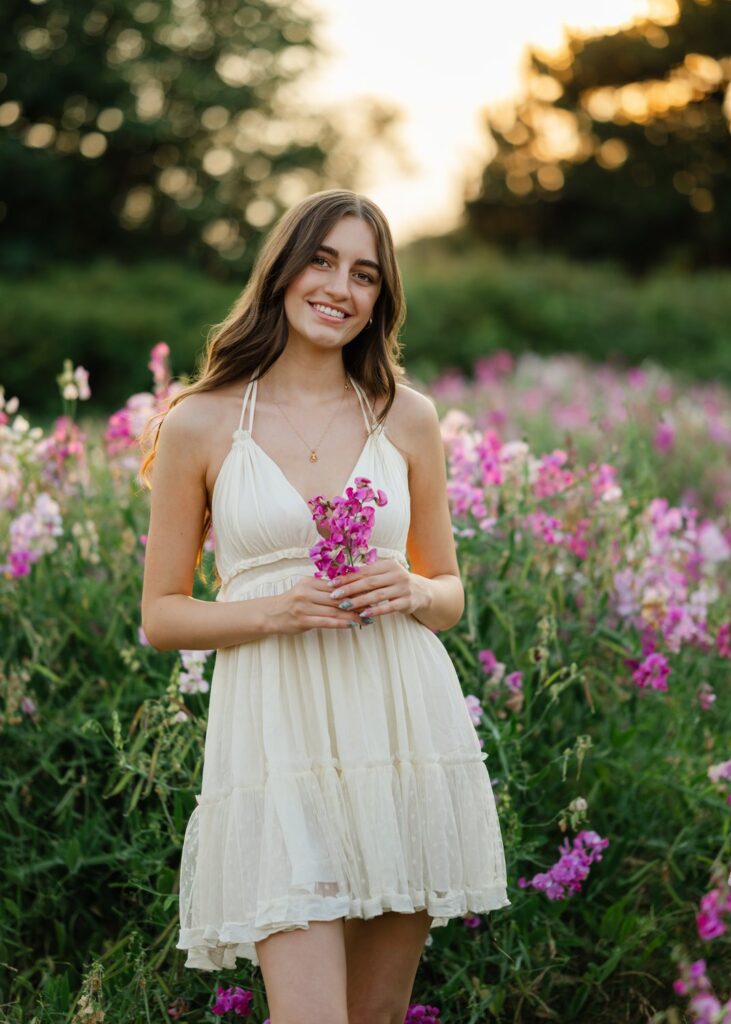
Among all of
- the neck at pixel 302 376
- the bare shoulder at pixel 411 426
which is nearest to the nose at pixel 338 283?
the neck at pixel 302 376

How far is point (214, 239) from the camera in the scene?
23719 mm

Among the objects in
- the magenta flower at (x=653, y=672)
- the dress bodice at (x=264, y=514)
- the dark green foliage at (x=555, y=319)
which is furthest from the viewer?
the dark green foliage at (x=555, y=319)

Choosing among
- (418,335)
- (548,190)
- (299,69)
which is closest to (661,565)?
(418,335)

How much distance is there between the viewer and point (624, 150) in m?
34.2

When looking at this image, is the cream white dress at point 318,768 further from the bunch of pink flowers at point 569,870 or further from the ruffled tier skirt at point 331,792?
the bunch of pink flowers at point 569,870

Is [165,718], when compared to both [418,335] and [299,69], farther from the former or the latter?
[299,69]

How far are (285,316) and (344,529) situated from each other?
637mm

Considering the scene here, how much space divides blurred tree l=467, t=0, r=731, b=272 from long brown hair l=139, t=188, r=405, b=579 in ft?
99.5

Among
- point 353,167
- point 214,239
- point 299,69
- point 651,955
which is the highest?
point 299,69

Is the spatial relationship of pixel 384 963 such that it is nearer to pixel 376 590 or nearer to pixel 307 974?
pixel 307 974

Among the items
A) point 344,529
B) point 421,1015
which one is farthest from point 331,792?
point 421,1015

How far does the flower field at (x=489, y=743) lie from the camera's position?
3383mm

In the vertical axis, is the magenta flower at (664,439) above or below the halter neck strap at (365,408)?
above

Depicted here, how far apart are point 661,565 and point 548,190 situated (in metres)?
31.9
